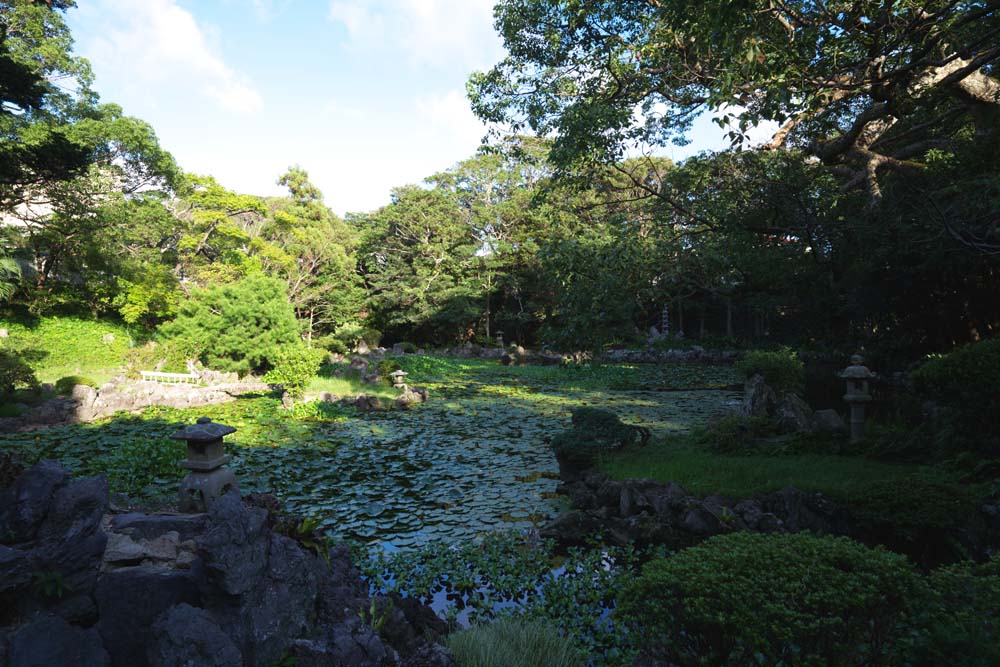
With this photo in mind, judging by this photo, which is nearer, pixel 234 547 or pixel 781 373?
pixel 234 547

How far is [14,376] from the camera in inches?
508

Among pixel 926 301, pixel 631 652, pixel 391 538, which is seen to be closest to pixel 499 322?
pixel 926 301

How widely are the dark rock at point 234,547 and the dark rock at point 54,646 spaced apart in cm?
57

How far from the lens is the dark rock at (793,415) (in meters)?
8.78

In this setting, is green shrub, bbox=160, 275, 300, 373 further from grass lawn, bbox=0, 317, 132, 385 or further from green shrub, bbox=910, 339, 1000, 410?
green shrub, bbox=910, 339, 1000, 410

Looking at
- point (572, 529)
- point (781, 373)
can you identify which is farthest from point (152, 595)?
point (781, 373)

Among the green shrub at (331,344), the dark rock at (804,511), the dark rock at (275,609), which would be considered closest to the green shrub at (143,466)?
the dark rock at (275,609)

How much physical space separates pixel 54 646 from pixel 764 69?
23.8ft

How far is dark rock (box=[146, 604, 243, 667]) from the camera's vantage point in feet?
8.01

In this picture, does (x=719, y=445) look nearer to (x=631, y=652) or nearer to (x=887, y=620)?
(x=631, y=652)

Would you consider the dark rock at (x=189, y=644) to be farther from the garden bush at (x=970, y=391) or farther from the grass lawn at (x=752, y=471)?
the garden bush at (x=970, y=391)

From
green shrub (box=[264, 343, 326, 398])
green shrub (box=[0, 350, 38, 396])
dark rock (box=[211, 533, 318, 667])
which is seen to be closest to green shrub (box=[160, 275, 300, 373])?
green shrub (box=[264, 343, 326, 398])

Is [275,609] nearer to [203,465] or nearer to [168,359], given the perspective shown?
[203,465]

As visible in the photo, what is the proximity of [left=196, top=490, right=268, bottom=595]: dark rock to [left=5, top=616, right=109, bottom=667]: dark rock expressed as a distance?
0.57 metres
